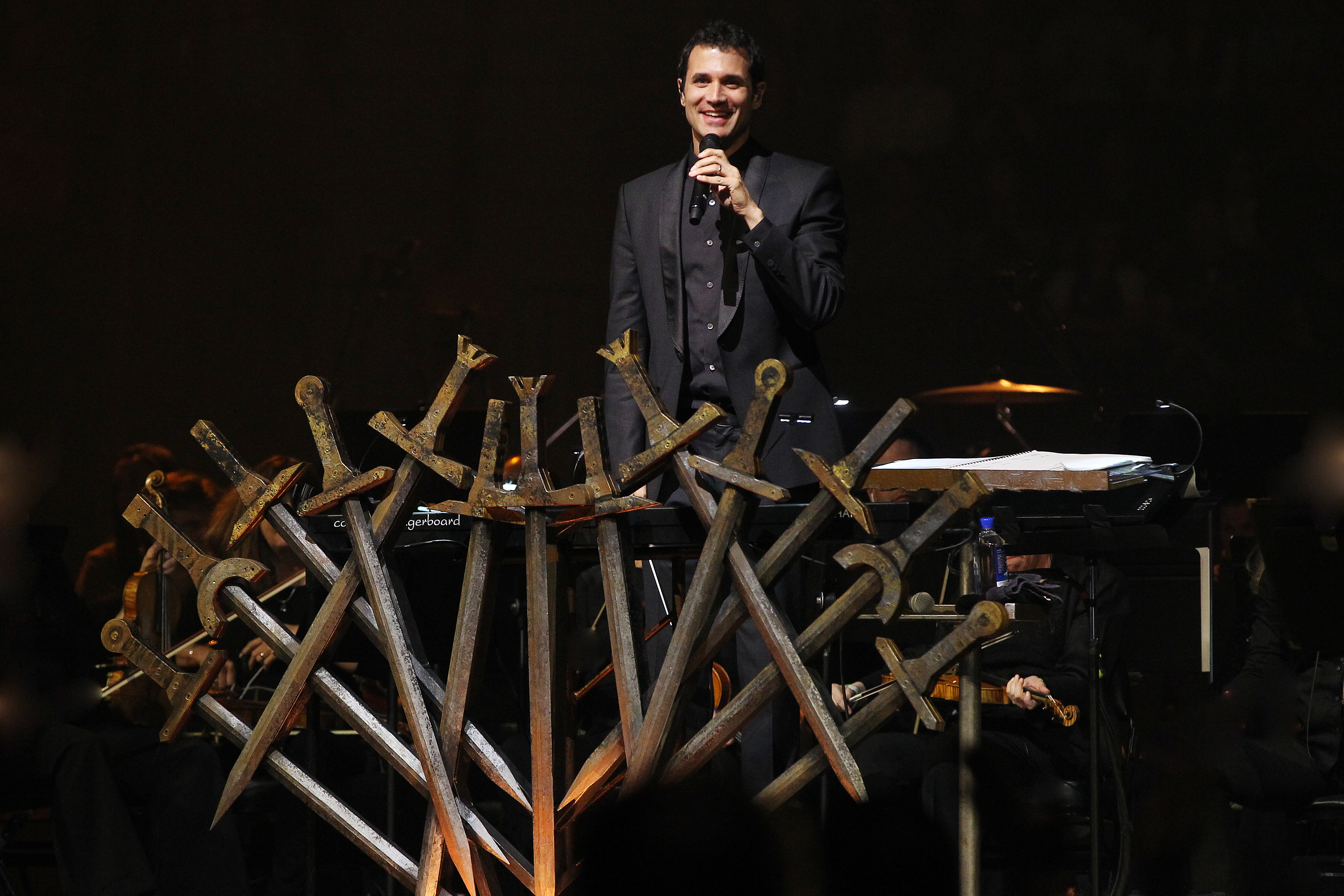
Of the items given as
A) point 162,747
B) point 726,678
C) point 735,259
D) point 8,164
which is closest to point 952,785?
point 726,678

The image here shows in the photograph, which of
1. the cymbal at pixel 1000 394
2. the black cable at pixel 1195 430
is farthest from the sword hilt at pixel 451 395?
the cymbal at pixel 1000 394

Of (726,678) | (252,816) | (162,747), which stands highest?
(726,678)

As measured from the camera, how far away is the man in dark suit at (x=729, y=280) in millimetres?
2477

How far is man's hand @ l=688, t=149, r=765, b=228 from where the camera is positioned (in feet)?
7.61

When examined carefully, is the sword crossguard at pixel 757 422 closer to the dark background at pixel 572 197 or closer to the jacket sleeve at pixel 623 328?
the jacket sleeve at pixel 623 328

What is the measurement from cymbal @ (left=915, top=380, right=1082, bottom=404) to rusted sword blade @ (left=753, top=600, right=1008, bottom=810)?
4276 mm

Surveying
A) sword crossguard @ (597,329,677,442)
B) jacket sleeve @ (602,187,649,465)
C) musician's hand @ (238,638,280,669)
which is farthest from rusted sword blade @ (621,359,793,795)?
musician's hand @ (238,638,280,669)

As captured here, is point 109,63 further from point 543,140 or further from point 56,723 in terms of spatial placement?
point 56,723

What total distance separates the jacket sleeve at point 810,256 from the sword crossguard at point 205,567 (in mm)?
936

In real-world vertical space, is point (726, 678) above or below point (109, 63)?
below

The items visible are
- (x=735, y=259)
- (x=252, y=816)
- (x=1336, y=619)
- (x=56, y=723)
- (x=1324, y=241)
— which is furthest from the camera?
(x=1324, y=241)

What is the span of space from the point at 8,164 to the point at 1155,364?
5.33 metres

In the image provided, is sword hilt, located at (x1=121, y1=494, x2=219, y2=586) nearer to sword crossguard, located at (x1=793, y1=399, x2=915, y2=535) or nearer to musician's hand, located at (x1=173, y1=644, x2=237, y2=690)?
sword crossguard, located at (x1=793, y1=399, x2=915, y2=535)

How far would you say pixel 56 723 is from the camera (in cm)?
341
